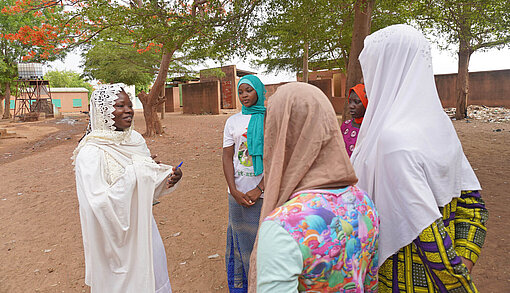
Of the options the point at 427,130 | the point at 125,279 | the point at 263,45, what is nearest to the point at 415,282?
the point at 427,130

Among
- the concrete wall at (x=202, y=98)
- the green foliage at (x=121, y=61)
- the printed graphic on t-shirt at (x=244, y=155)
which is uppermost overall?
the green foliage at (x=121, y=61)

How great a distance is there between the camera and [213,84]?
23.0 metres

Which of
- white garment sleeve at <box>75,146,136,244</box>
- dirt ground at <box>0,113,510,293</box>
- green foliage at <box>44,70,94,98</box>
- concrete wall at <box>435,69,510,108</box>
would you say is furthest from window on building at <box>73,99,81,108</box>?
white garment sleeve at <box>75,146,136,244</box>

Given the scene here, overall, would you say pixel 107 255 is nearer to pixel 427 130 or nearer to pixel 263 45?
pixel 427 130

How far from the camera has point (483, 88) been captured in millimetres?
20078

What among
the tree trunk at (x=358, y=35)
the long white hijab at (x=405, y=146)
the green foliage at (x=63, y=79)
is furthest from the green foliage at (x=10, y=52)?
the green foliage at (x=63, y=79)

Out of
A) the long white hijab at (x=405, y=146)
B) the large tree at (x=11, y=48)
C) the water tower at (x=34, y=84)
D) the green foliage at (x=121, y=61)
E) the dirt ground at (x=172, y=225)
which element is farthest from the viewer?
the water tower at (x=34, y=84)

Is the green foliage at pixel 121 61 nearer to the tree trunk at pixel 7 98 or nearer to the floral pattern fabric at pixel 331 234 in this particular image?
the tree trunk at pixel 7 98

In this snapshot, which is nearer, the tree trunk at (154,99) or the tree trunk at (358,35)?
the tree trunk at (358,35)

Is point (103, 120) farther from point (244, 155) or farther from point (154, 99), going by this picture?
point (154, 99)

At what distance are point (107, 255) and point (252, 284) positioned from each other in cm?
143

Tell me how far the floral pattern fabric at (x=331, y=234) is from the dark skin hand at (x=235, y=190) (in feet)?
4.48

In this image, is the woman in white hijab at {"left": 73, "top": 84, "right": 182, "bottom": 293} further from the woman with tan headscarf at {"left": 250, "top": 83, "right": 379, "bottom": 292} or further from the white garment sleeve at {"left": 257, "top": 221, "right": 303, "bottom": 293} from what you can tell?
the white garment sleeve at {"left": 257, "top": 221, "right": 303, "bottom": 293}

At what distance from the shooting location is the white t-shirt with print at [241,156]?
2.60 metres
